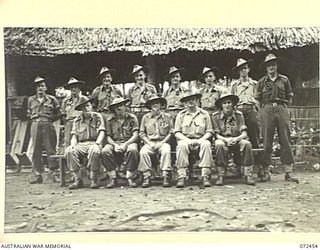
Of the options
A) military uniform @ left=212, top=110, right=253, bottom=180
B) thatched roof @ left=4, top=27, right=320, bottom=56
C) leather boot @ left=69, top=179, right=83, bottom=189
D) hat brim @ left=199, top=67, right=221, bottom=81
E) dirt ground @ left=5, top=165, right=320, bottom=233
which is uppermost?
thatched roof @ left=4, top=27, right=320, bottom=56

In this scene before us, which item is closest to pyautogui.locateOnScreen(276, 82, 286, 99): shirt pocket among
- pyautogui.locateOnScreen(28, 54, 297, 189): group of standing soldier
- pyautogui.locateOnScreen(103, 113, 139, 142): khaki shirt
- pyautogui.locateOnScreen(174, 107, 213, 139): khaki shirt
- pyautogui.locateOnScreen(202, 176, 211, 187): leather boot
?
pyautogui.locateOnScreen(28, 54, 297, 189): group of standing soldier

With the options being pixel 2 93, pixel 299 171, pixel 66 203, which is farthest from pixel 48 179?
pixel 299 171

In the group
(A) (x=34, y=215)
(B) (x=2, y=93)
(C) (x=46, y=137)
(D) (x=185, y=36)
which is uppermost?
(D) (x=185, y=36)

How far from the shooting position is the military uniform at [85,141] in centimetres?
176

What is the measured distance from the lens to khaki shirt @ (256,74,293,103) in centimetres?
177

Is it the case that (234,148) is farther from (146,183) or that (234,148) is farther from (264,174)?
(146,183)

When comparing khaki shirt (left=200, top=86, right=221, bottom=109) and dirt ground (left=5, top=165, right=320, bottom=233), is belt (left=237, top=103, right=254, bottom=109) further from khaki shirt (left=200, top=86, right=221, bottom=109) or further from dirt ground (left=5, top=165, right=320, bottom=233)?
dirt ground (left=5, top=165, right=320, bottom=233)

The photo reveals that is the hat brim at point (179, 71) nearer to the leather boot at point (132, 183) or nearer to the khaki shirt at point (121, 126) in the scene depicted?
the khaki shirt at point (121, 126)

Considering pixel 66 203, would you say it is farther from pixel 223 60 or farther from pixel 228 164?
pixel 223 60

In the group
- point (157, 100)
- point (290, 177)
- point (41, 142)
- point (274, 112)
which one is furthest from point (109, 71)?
point (290, 177)

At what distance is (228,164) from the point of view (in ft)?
5.77

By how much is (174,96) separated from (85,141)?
29 cm

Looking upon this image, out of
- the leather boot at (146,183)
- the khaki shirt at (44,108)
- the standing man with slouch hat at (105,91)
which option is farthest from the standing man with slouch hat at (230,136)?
the khaki shirt at (44,108)
